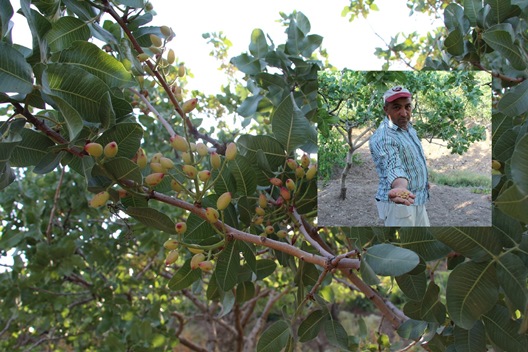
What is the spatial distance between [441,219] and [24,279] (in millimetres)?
1814

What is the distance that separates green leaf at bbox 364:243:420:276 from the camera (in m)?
0.78

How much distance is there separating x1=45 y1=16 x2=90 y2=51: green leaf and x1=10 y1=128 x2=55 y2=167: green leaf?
0.18 meters

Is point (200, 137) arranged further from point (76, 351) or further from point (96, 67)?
point (76, 351)

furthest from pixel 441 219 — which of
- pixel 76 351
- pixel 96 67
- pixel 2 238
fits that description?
pixel 76 351

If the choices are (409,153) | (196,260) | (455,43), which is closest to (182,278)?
(196,260)

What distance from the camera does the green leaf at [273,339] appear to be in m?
1.04

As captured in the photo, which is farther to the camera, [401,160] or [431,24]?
[431,24]

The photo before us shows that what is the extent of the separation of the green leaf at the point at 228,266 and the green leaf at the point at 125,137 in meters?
0.21

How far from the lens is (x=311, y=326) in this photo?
113cm

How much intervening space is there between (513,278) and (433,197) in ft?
0.49

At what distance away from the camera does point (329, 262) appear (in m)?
0.82

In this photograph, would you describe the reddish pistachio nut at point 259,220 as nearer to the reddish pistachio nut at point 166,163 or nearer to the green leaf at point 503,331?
the reddish pistachio nut at point 166,163

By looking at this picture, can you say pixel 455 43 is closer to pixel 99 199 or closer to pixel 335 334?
pixel 335 334

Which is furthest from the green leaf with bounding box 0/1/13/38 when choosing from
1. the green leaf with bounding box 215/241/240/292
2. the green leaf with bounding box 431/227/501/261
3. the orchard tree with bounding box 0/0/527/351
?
the green leaf with bounding box 431/227/501/261
